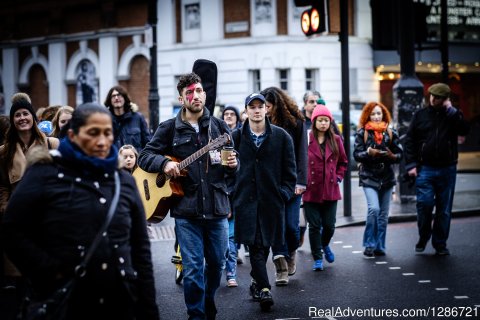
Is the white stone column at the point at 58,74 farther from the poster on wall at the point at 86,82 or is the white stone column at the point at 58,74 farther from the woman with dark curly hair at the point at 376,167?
the woman with dark curly hair at the point at 376,167

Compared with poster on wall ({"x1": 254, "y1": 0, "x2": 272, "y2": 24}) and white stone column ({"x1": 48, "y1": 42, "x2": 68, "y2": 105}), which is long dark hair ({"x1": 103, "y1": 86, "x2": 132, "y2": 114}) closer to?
poster on wall ({"x1": 254, "y1": 0, "x2": 272, "y2": 24})

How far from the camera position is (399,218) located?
1333 cm

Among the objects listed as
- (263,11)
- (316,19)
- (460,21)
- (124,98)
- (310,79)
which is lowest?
(124,98)

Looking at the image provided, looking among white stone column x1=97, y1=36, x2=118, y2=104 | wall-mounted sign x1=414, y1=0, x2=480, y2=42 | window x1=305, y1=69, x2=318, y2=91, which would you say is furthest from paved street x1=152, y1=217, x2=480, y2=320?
white stone column x1=97, y1=36, x2=118, y2=104

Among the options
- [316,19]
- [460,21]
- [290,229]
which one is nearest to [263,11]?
[460,21]

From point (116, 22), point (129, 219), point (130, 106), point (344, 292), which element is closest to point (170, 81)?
point (116, 22)

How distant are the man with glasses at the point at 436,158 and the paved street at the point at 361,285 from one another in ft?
Answer: 1.17

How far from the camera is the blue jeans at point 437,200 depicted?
33.4 ft

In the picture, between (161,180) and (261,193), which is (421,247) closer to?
(261,193)

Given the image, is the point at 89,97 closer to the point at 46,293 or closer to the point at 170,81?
the point at 170,81

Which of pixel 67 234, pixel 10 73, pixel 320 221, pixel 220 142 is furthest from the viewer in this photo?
pixel 10 73

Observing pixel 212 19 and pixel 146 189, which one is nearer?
pixel 146 189

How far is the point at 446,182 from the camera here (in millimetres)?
10258

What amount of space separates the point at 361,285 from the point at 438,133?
2702 mm
